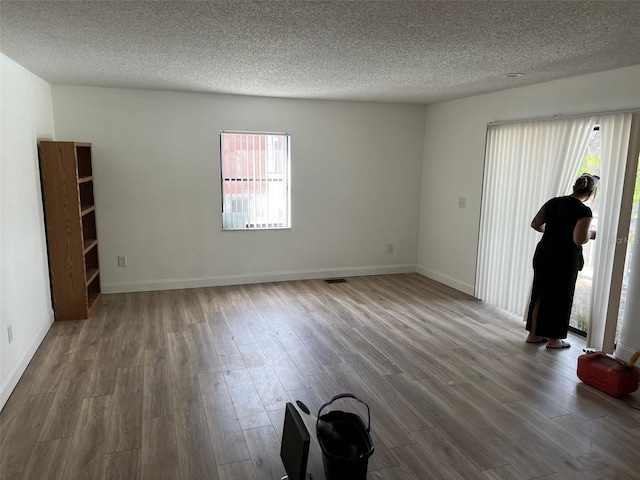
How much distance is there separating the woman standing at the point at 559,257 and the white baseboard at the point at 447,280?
5.00 feet

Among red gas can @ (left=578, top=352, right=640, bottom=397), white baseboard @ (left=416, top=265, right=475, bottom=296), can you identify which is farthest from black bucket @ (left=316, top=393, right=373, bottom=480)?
white baseboard @ (left=416, top=265, right=475, bottom=296)

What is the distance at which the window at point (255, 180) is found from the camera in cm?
548

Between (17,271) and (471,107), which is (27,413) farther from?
(471,107)

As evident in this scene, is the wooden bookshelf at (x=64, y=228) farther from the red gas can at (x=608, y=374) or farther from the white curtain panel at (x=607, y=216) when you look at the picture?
the white curtain panel at (x=607, y=216)

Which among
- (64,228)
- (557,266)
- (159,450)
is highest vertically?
(64,228)

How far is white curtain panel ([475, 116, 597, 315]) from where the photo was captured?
13.1ft

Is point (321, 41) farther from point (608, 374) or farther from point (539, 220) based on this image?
point (608, 374)

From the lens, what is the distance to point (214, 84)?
4.59 metres

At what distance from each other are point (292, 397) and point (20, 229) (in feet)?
8.04

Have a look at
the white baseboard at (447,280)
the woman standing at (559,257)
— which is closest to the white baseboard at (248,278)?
the white baseboard at (447,280)

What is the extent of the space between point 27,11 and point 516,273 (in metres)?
4.50

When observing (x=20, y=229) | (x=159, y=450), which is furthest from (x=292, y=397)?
(x=20, y=229)

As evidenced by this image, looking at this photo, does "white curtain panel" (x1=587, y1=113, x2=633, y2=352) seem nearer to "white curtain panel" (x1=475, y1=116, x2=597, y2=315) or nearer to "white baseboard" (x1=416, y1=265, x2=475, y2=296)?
"white curtain panel" (x1=475, y1=116, x2=597, y2=315)

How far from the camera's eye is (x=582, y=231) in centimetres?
354
